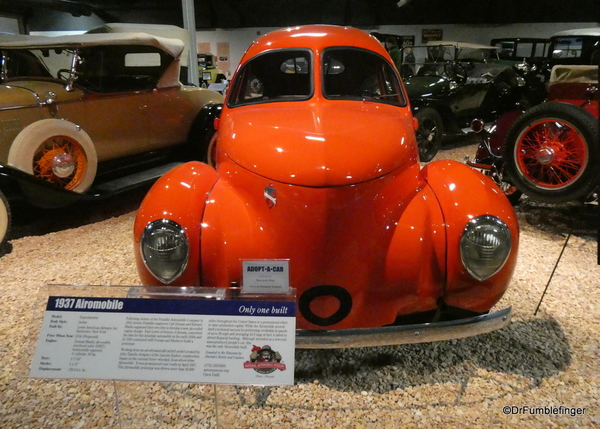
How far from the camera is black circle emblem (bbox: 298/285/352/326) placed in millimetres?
2084

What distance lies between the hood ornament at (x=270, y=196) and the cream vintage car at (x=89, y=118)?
9.02 ft

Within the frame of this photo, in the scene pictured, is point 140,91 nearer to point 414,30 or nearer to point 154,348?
point 154,348

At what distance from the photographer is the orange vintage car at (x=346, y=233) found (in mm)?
2041

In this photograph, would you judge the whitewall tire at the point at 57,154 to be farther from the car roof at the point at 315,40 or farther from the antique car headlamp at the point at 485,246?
the antique car headlamp at the point at 485,246

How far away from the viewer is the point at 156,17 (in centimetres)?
1328

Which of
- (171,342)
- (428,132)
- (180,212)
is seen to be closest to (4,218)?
(180,212)

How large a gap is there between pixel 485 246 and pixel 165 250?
4.86 feet

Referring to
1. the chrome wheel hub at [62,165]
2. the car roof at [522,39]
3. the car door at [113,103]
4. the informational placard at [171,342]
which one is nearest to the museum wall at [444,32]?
the car roof at [522,39]

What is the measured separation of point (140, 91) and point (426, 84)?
5.19 metres

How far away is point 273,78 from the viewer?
3.98 meters

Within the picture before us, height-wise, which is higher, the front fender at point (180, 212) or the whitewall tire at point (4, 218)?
the front fender at point (180, 212)

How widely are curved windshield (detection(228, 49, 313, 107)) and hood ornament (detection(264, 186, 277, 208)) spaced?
39.1 inches

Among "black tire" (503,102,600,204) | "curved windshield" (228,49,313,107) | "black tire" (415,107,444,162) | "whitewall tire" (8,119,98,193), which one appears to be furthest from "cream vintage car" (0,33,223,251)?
Answer: "black tire" (503,102,600,204)

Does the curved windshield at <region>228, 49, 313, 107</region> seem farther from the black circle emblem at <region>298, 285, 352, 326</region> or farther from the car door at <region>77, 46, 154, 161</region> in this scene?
the car door at <region>77, 46, 154, 161</region>
